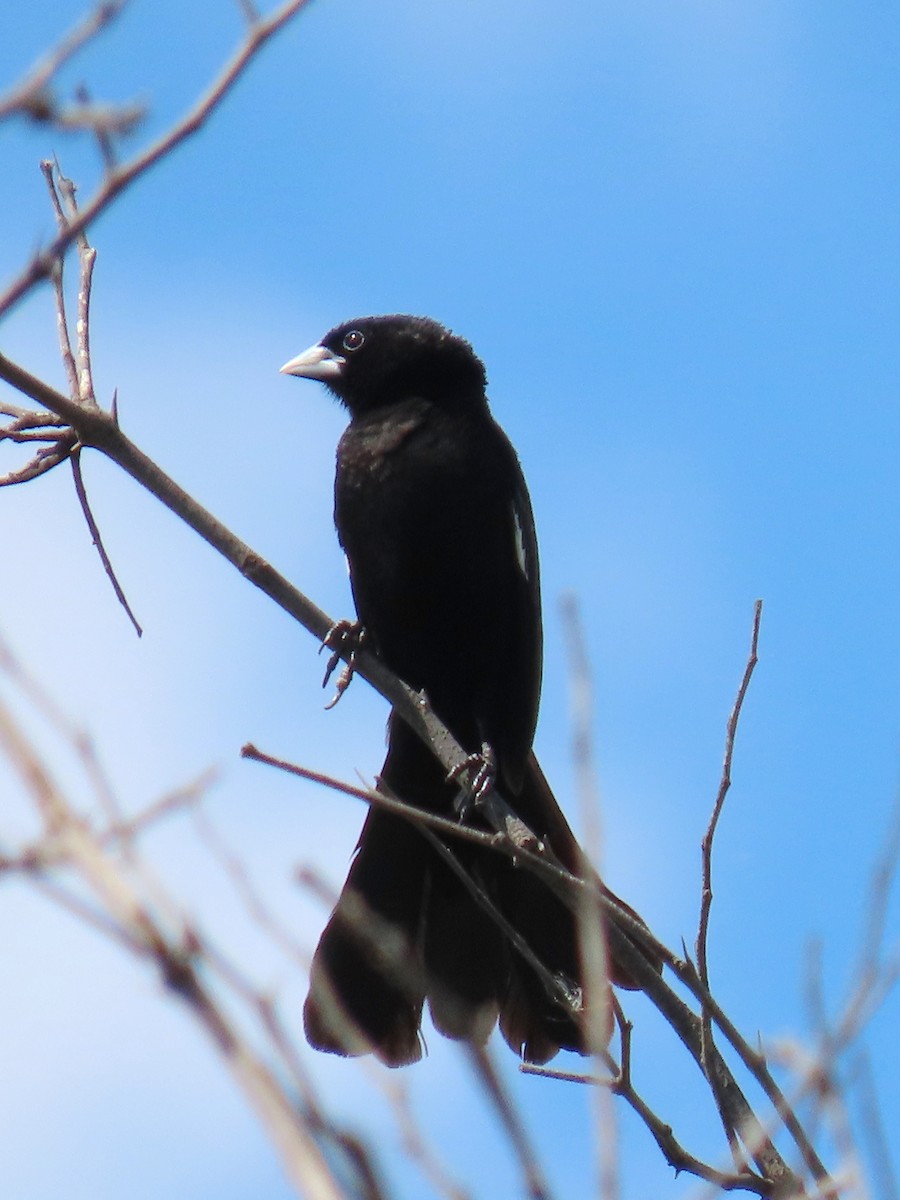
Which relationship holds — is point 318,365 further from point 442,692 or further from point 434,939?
point 434,939

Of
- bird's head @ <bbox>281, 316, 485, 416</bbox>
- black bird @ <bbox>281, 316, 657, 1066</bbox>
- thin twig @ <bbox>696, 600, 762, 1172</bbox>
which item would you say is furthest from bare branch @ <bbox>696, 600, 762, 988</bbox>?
bird's head @ <bbox>281, 316, 485, 416</bbox>

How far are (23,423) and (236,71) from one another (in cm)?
188

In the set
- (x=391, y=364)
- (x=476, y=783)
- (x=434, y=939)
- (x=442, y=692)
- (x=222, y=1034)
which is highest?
(x=391, y=364)

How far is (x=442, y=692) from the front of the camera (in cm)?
474

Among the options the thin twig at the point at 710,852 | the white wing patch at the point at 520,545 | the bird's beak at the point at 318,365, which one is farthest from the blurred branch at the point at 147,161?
the bird's beak at the point at 318,365

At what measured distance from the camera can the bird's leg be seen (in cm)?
432

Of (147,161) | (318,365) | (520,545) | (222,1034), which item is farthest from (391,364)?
(222,1034)

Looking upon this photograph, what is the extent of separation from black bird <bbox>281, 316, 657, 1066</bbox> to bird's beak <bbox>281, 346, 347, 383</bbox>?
223 mm

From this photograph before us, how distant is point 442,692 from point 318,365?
62.7 inches

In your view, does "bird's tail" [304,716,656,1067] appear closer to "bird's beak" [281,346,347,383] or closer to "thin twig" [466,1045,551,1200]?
"bird's beak" [281,346,347,383]

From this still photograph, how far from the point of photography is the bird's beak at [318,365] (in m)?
5.71

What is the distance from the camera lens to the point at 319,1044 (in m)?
3.81

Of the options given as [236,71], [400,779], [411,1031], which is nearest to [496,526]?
[400,779]

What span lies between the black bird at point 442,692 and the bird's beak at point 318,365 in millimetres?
223
